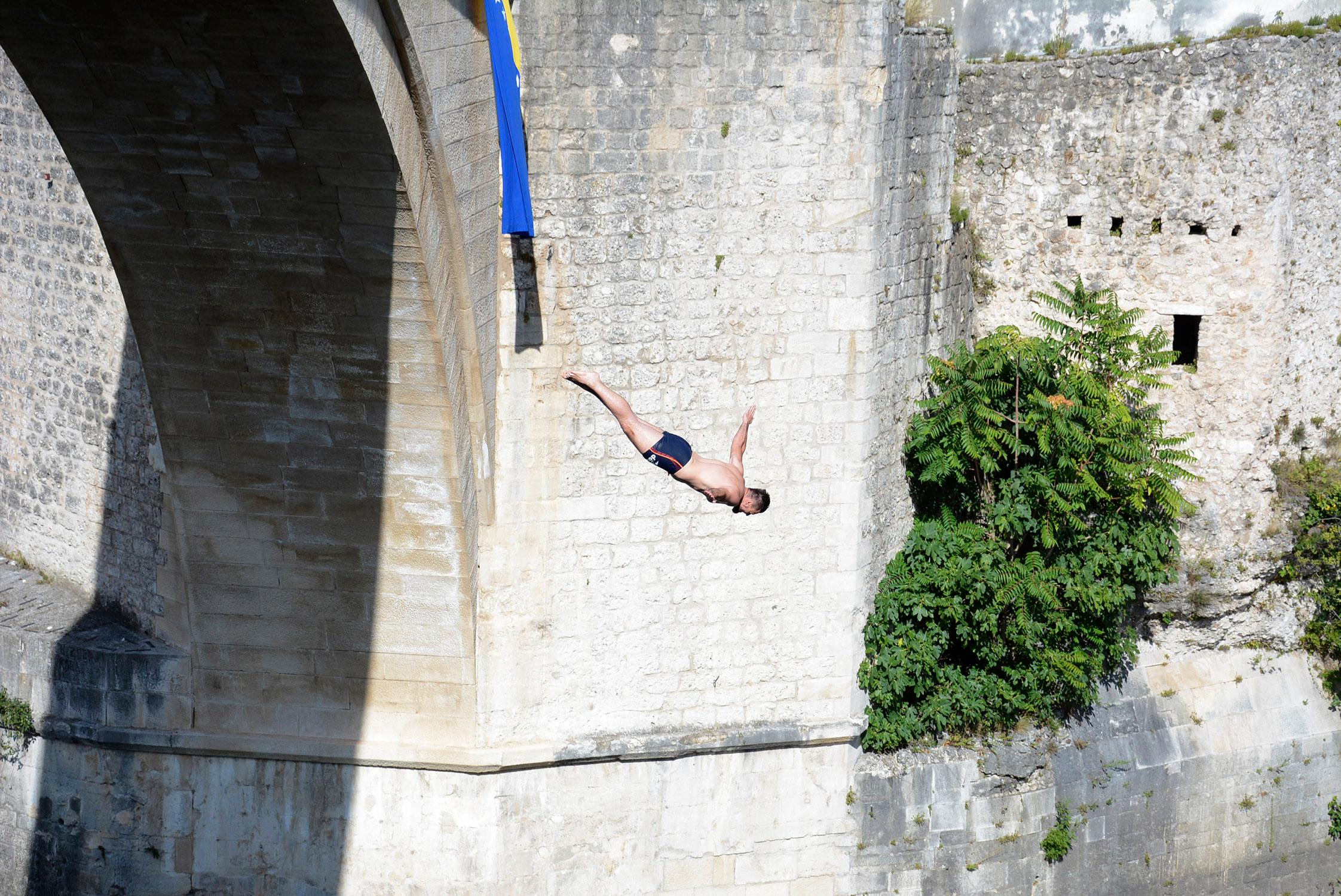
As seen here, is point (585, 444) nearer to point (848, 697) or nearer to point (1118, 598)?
point (848, 697)

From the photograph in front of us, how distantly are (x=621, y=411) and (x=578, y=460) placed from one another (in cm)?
142

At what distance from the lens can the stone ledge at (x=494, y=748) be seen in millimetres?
9312

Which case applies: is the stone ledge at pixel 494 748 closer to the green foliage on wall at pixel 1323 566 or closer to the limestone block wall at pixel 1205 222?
the limestone block wall at pixel 1205 222

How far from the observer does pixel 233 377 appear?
8.45 m

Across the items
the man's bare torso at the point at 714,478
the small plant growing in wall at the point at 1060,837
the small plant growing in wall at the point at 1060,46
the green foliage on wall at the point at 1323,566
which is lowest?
the small plant growing in wall at the point at 1060,837

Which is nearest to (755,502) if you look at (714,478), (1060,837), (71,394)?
(714,478)

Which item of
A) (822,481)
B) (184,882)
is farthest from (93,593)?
(822,481)

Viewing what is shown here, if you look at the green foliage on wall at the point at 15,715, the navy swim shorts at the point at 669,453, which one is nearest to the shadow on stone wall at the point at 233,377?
the green foliage on wall at the point at 15,715

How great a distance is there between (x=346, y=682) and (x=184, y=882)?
1.81 m

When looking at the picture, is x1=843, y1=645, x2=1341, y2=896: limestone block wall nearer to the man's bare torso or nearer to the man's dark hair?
the man's dark hair

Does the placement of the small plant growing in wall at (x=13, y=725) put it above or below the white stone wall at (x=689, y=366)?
below

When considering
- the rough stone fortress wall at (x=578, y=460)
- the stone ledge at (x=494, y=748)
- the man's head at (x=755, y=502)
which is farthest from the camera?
the stone ledge at (x=494, y=748)

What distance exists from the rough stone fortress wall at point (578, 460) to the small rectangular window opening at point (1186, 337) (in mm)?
276

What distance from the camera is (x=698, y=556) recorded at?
31.0ft
